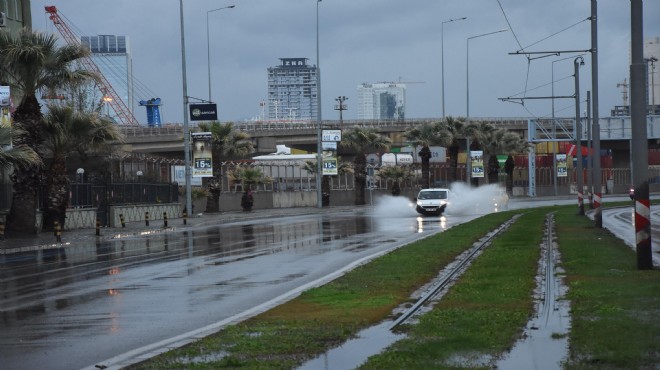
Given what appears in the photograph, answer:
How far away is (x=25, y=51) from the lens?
42156mm

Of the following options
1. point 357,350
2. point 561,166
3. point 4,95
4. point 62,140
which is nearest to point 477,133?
point 561,166

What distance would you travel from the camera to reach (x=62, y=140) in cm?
4688

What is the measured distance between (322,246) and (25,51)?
53.1ft

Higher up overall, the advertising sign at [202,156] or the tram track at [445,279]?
the advertising sign at [202,156]

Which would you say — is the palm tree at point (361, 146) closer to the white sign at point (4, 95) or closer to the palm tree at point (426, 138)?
the palm tree at point (426, 138)

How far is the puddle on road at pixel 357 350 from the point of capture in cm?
1102

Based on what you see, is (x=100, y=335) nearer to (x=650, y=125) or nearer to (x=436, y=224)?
(x=436, y=224)

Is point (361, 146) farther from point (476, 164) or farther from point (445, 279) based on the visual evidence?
point (445, 279)

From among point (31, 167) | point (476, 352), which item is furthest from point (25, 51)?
point (476, 352)

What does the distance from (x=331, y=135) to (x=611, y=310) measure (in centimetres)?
7006

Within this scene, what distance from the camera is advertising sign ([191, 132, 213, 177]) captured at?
211 feet

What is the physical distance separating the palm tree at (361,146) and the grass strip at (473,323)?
68.5 meters

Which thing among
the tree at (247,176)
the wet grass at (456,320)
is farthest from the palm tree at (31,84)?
the tree at (247,176)

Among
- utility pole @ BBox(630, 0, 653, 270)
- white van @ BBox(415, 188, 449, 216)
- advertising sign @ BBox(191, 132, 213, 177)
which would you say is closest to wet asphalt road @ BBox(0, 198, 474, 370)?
utility pole @ BBox(630, 0, 653, 270)
